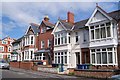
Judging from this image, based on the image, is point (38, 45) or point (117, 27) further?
point (38, 45)

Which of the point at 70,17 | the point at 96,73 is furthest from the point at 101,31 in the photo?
the point at 70,17

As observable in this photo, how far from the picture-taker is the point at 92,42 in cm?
2361

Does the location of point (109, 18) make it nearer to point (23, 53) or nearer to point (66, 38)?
point (66, 38)

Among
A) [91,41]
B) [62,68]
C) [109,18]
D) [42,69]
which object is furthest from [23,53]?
[109,18]

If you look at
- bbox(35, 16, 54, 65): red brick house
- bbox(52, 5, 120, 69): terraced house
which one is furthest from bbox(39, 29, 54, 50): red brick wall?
bbox(52, 5, 120, 69): terraced house

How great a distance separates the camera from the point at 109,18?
70.9ft

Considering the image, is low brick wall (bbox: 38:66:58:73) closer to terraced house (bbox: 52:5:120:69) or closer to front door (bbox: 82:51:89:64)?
terraced house (bbox: 52:5:120:69)

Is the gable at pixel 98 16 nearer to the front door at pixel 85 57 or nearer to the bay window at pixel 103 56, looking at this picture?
the bay window at pixel 103 56

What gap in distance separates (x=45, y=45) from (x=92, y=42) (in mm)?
12395

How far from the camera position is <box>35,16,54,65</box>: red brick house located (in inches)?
1265

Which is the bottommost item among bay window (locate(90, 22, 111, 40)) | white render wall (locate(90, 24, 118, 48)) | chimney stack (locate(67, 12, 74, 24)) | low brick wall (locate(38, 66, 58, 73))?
low brick wall (locate(38, 66, 58, 73))

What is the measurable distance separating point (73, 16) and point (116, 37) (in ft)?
42.9

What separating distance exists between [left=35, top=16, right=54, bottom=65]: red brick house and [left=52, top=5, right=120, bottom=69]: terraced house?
8.51 feet

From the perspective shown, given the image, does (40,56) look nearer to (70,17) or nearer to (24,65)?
(24,65)
